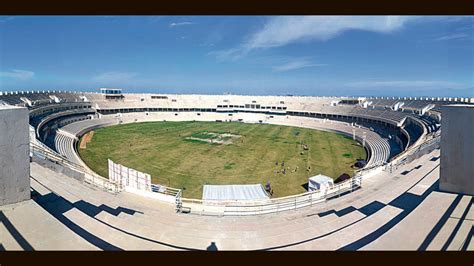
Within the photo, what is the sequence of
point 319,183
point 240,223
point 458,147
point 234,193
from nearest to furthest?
point 458,147 < point 240,223 < point 234,193 < point 319,183

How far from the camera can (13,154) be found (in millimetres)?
5617

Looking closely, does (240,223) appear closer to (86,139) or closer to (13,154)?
(13,154)

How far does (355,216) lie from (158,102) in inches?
2457

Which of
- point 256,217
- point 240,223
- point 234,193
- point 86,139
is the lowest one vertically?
point 234,193

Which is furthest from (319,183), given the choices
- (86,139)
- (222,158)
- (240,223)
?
(86,139)

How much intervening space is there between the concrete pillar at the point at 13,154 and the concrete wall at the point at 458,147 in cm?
952

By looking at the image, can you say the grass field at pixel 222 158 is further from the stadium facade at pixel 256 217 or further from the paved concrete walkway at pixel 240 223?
the paved concrete walkway at pixel 240 223

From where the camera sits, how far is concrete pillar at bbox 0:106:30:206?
5484mm

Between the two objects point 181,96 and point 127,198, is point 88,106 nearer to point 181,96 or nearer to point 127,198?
point 181,96

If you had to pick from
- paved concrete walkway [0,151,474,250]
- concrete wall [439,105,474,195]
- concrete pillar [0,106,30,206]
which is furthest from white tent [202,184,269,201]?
Answer: concrete pillar [0,106,30,206]

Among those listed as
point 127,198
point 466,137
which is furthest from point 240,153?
point 466,137

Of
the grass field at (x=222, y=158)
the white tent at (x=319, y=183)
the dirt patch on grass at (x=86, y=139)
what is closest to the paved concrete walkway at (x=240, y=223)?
the white tent at (x=319, y=183)

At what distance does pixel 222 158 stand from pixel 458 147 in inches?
854

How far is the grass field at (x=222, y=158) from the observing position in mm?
20375
